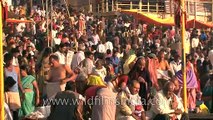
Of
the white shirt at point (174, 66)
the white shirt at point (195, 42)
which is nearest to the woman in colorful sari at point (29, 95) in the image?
the white shirt at point (174, 66)

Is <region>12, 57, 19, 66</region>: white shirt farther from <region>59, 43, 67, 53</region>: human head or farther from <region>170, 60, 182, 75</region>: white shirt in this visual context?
<region>170, 60, 182, 75</region>: white shirt

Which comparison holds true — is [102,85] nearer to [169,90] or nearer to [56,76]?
[169,90]

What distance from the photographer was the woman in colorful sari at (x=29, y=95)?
14625 millimetres

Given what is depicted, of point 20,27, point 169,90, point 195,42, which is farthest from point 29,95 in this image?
point 195,42

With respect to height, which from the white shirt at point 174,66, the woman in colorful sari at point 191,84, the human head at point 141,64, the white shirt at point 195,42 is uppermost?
the human head at point 141,64

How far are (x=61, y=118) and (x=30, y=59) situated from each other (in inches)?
252

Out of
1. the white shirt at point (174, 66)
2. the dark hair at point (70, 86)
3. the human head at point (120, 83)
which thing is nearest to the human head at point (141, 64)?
the human head at point (120, 83)

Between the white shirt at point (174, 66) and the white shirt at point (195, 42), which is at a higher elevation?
the white shirt at point (174, 66)

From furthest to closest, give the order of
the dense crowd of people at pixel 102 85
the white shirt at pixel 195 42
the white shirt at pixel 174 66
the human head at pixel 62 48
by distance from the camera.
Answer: the white shirt at pixel 195 42 < the white shirt at pixel 174 66 < the human head at pixel 62 48 < the dense crowd of people at pixel 102 85

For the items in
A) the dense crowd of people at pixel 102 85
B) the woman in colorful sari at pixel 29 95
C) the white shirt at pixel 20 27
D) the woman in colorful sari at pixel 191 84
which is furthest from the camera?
the white shirt at pixel 20 27

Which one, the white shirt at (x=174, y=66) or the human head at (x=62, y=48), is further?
the white shirt at (x=174, y=66)

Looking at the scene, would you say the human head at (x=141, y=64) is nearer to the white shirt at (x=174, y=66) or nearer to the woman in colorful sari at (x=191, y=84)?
the woman in colorful sari at (x=191, y=84)

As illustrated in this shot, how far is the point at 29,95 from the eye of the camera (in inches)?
582

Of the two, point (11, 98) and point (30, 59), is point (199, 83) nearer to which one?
point (30, 59)
